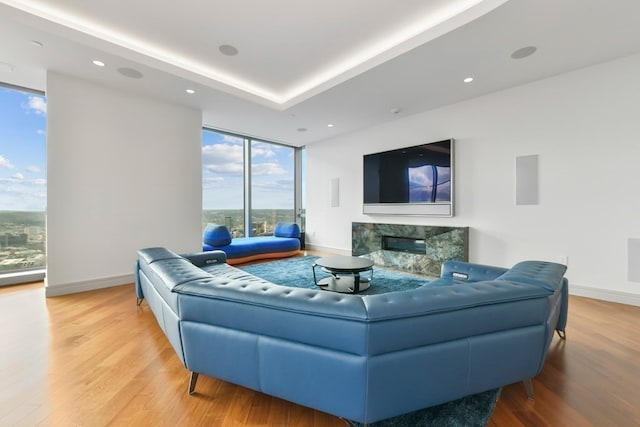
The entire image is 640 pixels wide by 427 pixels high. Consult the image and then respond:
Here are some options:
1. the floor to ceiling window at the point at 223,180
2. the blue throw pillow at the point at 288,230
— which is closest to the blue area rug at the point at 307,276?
the blue throw pillow at the point at 288,230

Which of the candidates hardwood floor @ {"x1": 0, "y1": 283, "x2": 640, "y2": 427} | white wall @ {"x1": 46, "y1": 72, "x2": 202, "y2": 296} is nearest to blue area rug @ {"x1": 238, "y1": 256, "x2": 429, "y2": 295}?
white wall @ {"x1": 46, "y1": 72, "x2": 202, "y2": 296}

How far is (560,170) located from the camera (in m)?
3.69

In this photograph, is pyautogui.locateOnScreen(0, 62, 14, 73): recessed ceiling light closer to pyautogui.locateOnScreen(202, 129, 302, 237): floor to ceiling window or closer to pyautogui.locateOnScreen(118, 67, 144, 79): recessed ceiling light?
pyautogui.locateOnScreen(118, 67, 144, 79): recessed ceiling light

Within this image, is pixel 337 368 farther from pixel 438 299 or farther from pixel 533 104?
pixel 533 104

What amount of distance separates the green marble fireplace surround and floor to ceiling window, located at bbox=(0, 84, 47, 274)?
5.55 metres

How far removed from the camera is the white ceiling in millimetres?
2656

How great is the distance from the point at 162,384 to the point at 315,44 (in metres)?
3.79

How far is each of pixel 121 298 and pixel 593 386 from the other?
477 centimetres

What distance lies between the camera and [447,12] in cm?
277

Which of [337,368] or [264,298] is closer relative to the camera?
[337,368]

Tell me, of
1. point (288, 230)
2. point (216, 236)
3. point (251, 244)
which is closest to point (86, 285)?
point (216, 236)

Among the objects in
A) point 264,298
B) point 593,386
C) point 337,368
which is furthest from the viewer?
point 593,386

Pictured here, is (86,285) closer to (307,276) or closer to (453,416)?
(307,276)

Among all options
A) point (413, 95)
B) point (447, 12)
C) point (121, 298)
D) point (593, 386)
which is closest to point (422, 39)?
point (447, 12)
